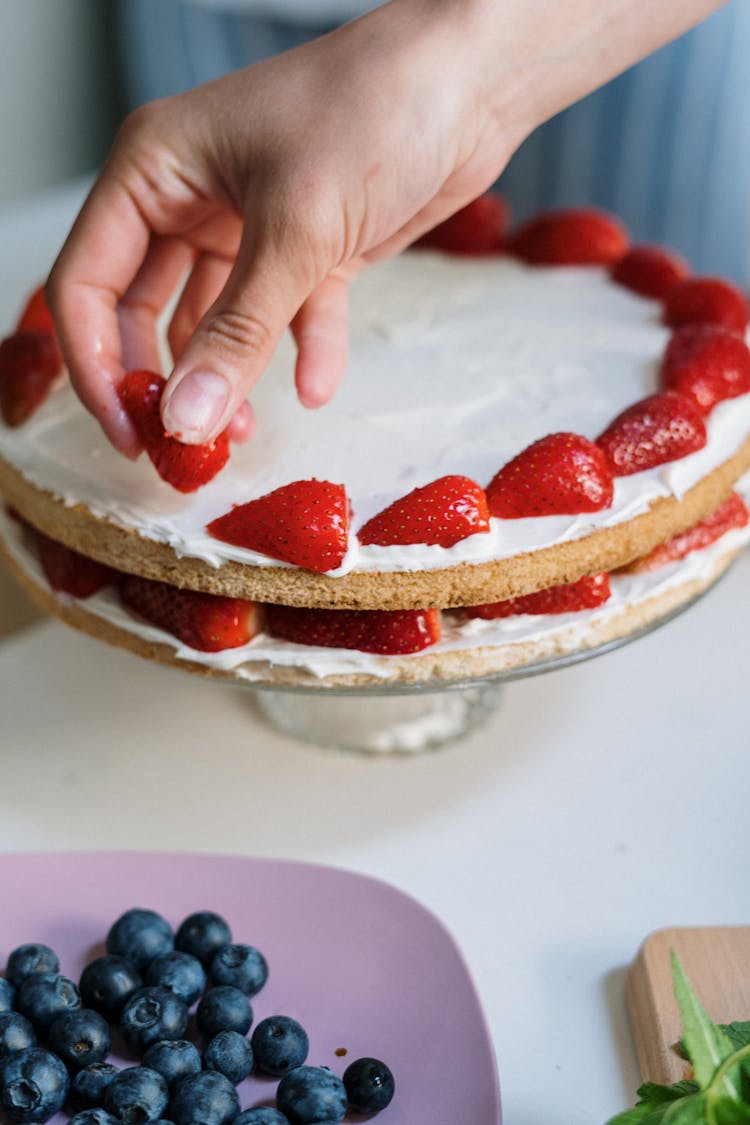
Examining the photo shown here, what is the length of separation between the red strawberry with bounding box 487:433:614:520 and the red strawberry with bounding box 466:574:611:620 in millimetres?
81

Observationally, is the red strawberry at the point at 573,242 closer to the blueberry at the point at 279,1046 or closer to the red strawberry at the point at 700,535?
the red strawberry at the point at 700,535

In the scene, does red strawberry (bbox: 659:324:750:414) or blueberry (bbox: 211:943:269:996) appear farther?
red strawberry (bbox: 659:324:750:414)

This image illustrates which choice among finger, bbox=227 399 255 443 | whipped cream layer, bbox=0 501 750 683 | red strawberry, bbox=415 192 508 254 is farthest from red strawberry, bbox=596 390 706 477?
red strawberry, bbox=415 192 508 254

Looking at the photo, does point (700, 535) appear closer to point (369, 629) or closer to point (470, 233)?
point (369, 629)

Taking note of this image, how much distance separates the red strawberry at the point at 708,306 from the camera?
5.26ft

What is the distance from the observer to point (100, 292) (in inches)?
52.5

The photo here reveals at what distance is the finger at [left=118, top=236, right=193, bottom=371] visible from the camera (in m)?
1.45

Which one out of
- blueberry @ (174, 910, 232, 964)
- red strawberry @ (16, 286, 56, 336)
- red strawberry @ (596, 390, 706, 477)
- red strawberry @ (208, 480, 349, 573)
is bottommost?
blueberry @ (174, 910, 232, 964)

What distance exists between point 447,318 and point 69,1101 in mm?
1008

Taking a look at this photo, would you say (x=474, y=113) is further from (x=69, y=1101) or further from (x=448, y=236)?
(x=69, y=1101)

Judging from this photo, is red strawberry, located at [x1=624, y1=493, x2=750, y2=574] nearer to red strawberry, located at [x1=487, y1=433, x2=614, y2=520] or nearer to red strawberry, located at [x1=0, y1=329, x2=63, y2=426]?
red strawberry, located at [x1=487, y1=433, x2=614, y2=520]

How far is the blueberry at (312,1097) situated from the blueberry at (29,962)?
252 mm

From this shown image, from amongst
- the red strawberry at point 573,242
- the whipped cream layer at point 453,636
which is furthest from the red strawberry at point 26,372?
the red strawberry at point 573,242

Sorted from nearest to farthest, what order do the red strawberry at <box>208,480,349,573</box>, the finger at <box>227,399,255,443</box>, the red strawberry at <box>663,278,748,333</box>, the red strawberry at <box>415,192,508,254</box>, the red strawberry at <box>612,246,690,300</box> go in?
the red strawberry at <box>208,480,349,573</box>
the finger at <box>227,399,255,443</box>
the red strawberry at <box>663,278,748,333</box>
the red strawberry at <box>612,246,690,300</box>
the red strawberry at <box>415,192,508,254</box>
